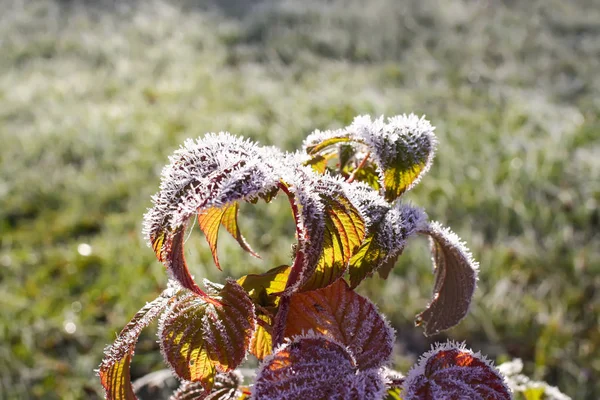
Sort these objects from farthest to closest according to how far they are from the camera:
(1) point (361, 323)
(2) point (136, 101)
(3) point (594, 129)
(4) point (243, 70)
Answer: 1. (4) point (243, 70)
2. (2) point (136, 101)
3. (3) point (594, 129)
4. (1) point (361, 323)

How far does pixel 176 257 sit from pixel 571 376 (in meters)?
2.04

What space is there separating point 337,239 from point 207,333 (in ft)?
0.57

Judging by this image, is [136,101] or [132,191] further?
[136,101]

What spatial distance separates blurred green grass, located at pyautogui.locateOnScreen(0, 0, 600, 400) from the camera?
2.47m

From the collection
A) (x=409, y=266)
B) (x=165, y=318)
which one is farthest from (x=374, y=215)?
(x=409, y=266)

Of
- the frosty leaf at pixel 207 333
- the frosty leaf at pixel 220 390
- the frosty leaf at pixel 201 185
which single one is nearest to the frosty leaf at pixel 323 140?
the frosty leaf at pixel 201 185

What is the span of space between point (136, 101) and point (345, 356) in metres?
4.52

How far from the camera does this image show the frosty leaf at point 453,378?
0.62 metres

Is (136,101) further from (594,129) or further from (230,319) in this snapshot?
(230,319)

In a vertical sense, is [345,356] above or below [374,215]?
below

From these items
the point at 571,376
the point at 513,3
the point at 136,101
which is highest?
the point at 513,3

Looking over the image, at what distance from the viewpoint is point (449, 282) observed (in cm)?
77

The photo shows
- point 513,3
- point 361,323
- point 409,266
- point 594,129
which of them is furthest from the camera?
point 513,3

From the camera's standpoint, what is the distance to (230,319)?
2.10 ft
